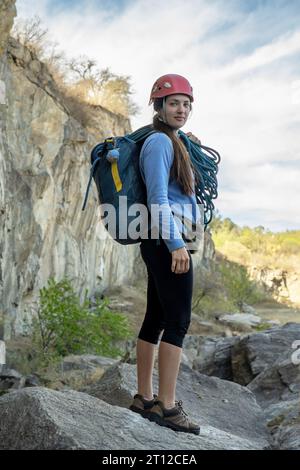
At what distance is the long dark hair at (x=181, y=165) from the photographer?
3322mm

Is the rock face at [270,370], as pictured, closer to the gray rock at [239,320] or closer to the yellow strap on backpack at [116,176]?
the yellow strap on backpack at [116,176]

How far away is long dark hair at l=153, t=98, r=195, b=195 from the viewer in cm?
332

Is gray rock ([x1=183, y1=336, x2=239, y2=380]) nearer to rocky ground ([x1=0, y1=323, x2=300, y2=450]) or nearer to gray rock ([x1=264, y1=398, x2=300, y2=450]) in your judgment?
rocky ground ([x1=0, y1=323, x2=300, y2=450])

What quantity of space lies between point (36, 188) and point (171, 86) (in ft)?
38.2

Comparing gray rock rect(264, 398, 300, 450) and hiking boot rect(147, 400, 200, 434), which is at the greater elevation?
hiking boot rect(147, 400, 200, 434)

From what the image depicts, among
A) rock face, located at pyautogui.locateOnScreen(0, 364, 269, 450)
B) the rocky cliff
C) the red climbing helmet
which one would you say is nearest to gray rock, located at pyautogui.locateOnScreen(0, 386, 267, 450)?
rock face, located at pyautogui.locateOnScreen(0, 364, 269, 450)

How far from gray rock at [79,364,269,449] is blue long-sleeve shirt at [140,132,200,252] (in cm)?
162

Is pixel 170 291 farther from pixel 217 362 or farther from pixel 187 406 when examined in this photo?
pixel 217 362

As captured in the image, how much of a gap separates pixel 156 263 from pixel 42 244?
11.7m

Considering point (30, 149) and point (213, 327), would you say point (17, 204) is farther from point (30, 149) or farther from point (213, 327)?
point (213, 327)

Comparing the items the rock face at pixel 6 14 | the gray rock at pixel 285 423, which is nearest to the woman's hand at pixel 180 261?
the gray rock at pixel 285 423

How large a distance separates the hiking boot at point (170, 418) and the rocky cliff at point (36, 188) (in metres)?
8.34

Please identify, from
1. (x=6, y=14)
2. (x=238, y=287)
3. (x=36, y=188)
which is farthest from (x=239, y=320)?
(x=6, y=14)

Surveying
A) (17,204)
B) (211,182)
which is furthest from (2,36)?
(211,182)
